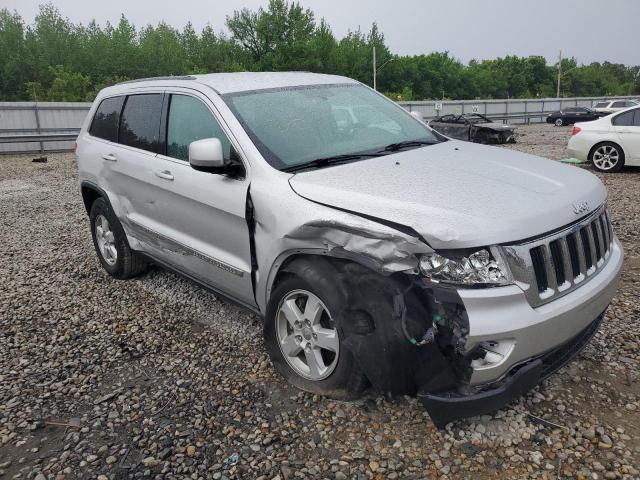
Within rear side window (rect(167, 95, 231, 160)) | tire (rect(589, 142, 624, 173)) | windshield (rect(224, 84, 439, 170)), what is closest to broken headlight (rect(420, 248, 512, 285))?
windshield (rect(224, 84, 439, 170))

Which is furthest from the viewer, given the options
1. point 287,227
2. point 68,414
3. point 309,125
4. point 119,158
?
point 119,158

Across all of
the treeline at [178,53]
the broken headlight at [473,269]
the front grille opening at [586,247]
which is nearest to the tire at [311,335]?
the broken headlight at [473,269]

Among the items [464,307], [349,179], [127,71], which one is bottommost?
[464,307]

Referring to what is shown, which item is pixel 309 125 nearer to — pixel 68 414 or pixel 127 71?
pixel 68 414

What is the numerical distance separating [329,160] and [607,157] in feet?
33.0

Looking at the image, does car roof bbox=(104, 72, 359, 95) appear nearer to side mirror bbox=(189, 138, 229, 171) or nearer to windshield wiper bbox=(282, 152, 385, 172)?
side mirror bbox=(189, 138, 229, 171)

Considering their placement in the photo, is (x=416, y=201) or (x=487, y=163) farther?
(x=487, y=163)

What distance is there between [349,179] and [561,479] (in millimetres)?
1792

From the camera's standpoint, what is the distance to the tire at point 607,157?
10992 millimetres

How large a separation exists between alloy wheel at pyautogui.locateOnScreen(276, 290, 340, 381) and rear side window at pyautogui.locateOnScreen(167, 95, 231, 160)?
1.14 meters

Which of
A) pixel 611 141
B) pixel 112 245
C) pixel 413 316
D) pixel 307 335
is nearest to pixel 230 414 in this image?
pixel 307 335

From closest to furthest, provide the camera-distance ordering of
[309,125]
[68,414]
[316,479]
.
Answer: [316,479]
[68,414]
[309,125]

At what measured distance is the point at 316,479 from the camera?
97.5 inches

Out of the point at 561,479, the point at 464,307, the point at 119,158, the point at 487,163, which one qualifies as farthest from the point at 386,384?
the point at 119,158
